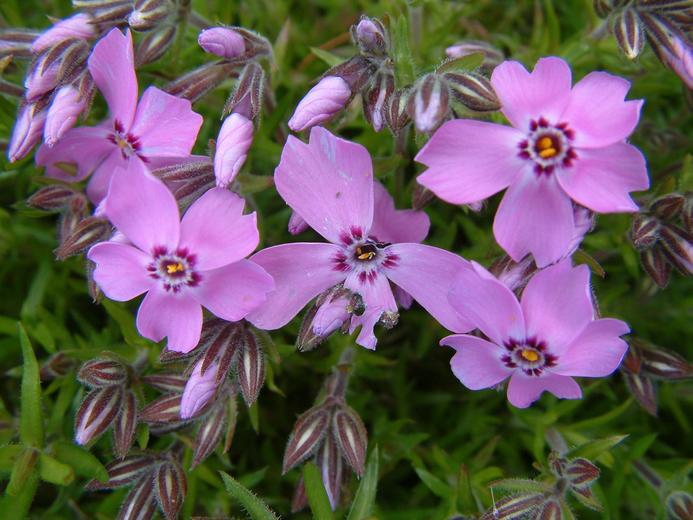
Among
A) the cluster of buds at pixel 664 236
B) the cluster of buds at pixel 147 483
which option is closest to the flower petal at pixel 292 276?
the cluster of buds at pixel 147 483

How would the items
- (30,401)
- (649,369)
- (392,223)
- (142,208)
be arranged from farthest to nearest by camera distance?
(649,369), (30,401), (392,223), (142,208)

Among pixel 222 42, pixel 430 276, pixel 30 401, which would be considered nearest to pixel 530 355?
pixel 430 276

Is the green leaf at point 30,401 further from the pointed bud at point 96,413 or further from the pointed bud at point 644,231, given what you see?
the pointed bud at point 644,231

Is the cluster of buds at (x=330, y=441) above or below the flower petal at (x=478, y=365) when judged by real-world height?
below

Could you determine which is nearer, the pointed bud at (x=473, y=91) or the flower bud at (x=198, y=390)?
the pointed bud at (x=473, y=91)

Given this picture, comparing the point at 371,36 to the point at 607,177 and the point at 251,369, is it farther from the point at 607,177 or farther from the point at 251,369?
the point at 251,369

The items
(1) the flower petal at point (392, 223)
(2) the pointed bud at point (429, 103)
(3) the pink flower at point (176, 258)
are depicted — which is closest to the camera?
(2) the pointed bud at point (429, 103)
